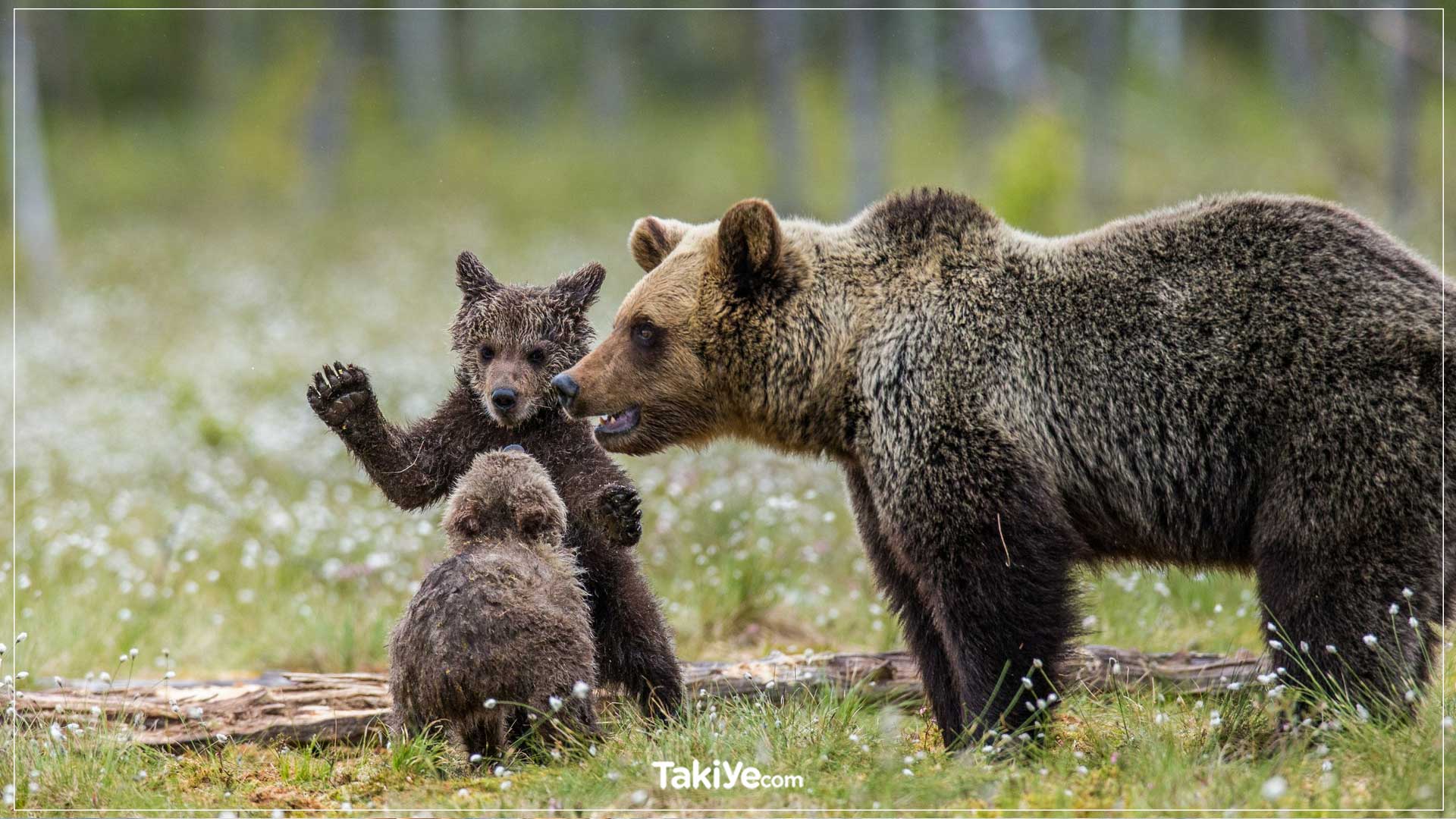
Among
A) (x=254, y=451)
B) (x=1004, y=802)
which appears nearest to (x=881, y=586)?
(x=1004, y=802)

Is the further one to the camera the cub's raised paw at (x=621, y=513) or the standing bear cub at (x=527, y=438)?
the standing bear cub at (x=527, y=438)

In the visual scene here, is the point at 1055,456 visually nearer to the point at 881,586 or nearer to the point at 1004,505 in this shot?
the point at 1004,505

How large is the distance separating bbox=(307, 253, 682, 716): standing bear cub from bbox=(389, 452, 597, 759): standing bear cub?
1.03 ft

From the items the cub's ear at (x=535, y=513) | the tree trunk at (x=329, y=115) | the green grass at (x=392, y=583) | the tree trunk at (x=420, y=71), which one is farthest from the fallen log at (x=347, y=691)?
the tree trunk at (x=420, y=71)

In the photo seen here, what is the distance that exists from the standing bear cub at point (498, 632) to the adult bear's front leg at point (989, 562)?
133 centimetres

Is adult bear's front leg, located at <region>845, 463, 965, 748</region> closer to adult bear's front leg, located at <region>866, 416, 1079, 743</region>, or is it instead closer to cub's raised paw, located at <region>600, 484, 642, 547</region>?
adult bear's front leg, located at <region>866, 416, 1079, 743</region>

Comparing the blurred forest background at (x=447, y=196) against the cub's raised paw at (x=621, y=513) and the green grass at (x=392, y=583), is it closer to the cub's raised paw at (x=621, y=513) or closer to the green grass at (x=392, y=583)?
the green grass at (x=392, y=583)

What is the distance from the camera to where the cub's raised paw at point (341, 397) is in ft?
17.4

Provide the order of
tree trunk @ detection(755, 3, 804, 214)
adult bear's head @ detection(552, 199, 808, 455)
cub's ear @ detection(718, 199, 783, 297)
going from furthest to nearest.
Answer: tree trunk @ detection(755, 3, 804, 214) → adult bear's head @ detection(552, 199, 808, 455) → cub's ear @ detection(718, 199, 783, 297)

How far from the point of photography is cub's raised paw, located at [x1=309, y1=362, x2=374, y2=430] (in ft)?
17.4

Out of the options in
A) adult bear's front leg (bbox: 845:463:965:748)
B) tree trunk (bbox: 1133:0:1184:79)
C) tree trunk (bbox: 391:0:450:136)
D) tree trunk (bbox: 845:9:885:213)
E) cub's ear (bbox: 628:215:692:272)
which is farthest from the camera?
tree trunk (bbox: 391:0:450:136)

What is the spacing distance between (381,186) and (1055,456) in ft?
115

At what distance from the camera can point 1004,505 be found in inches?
186

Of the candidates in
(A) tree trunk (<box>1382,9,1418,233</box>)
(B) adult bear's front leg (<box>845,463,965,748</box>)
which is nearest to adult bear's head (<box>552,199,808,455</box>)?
(B) adult bear's front leg (<box>845,463,965,748</box>)
